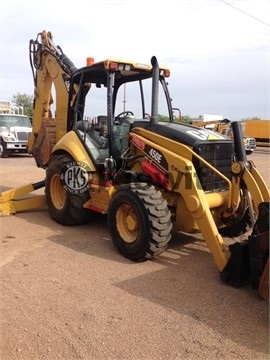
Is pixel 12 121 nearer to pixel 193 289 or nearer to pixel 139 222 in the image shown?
pixel 139 222

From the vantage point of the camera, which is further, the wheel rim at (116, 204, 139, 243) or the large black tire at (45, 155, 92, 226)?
the large black tire at (45, 155, 92, 226)

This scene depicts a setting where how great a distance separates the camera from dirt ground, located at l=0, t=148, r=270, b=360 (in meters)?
3.01

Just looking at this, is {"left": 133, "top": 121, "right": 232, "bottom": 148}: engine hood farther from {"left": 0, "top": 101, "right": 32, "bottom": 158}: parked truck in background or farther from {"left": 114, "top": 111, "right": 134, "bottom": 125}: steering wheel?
{"left": 0, "top": 101, "right": 32, "bottom": 158}: parked truck in background

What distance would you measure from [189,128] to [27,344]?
340cm

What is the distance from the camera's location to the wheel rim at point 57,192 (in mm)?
6488

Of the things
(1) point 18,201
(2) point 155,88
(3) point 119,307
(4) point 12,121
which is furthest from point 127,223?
(4) point 12,121

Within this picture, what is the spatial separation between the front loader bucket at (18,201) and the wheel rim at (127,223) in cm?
259

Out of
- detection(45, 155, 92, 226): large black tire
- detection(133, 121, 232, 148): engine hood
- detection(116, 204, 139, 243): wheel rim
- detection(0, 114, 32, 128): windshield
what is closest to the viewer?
detection(116, 204, 139, 243): wheel rim

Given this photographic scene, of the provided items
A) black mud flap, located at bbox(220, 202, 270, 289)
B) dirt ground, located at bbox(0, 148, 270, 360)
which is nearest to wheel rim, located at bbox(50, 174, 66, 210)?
dirt ground, located at bbox(0, 148, 270, 360)

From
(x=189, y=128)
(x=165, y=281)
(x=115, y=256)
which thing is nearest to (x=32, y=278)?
(x=115, y=256)

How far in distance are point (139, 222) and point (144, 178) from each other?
913 mm

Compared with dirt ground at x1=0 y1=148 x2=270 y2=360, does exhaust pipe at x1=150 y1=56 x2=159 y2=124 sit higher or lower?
higher

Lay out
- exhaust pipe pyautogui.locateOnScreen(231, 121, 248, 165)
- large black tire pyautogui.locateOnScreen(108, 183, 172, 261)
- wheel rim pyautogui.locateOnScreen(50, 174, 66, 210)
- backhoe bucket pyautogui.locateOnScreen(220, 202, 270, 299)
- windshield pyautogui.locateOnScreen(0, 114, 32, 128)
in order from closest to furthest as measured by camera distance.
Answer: backhoe bucket pyautogui.locateOnScreen(220, 202, 270, 299)
large black tire pyautogui.locateOnScreen(108, 183, 172, 261)
exhaust pipe pyautogui.locateOnScreen(231, 121, 248, 165)
wheel rim pyautogui.locateOnScreen(50, 174, 66, 210)
windshield pyautogui.locateOnScreen(0, 114, 32, 128)

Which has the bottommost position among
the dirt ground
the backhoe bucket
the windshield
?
the dirt ground
